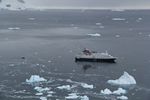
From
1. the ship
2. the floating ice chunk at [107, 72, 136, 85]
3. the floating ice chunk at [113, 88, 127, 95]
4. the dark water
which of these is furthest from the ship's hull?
the floating ice chunk at [113, 88, 127, 95]

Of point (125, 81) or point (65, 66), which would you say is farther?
point (65, 66)

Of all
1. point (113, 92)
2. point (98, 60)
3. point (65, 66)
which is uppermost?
point (98, 60)

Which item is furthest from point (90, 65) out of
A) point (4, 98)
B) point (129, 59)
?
point (4, 98)

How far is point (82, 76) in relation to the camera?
56594mm

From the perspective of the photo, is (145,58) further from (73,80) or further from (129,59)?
(73,80)

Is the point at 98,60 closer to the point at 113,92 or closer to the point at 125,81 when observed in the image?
the point at 125,81

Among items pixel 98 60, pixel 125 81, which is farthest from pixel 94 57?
pixel 125 81

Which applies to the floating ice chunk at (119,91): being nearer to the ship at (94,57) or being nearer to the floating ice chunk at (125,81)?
the floating ice chunk at (125,81)

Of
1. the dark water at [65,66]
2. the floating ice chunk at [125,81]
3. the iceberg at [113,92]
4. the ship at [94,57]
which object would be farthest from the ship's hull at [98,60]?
the iceberg at [113,92]

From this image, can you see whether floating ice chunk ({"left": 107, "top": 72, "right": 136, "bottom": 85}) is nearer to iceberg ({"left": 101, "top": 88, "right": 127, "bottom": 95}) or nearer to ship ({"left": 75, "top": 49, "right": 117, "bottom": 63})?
iceberg ({"left": 101, "top": 88, "right": 127, "bottom": 95})

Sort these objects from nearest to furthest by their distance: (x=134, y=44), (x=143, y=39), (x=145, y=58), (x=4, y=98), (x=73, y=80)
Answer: (x=4, y=98)
(x=73, y=80)
(x=145, y=58)
(x=134, y=44)
(x=143, y=39)

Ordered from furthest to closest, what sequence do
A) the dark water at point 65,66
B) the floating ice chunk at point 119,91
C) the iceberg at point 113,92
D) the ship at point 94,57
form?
the ship at point 94,57 → the dark water at point 65,66 → the floating ice chunk at point 119,91 → the iceberg at point 113,92

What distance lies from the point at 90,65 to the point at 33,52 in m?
15.0

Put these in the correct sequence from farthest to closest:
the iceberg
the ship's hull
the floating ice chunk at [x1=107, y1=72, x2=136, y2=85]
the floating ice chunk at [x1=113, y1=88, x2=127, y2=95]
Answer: the ship's hull < the floating ice chunk at [x1=107, y1=72, x2=136, y2=85] < the floating ice chunk at [x1=113, y1=88, x2=127, y2=95] < the iceberg
